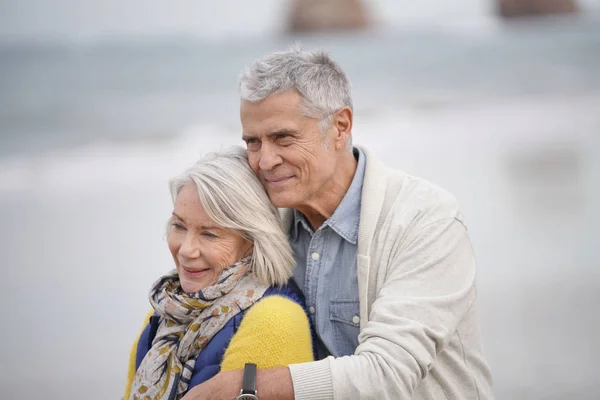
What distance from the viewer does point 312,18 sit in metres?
17.0

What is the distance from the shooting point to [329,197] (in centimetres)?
245

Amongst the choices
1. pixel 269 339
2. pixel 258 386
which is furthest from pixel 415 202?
pixel 258 386

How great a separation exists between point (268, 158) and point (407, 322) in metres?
0.61

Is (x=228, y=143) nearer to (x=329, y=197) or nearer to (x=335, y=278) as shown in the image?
(x=329, y=197)

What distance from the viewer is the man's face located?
90.0 inches

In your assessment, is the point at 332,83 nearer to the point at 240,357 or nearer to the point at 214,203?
the point at 214,203

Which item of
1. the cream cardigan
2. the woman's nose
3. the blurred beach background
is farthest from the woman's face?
the blurred beach background

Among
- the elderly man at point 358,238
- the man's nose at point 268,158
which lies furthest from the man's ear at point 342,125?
the man's nose at point 268,158

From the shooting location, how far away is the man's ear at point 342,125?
241cm

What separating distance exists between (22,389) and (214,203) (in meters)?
2.74

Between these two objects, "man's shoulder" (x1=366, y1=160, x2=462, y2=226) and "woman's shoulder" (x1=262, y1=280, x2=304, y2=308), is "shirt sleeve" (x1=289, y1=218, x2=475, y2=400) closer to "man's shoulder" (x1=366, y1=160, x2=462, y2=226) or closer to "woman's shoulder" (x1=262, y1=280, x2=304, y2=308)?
"man's shoulder" (x1=366, y1=160, x2=462, y2=226)

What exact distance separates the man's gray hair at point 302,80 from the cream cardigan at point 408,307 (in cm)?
24

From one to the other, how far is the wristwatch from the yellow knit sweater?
53mm

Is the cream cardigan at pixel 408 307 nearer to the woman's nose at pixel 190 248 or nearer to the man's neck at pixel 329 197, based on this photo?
the man's neck at pixel 329 197
